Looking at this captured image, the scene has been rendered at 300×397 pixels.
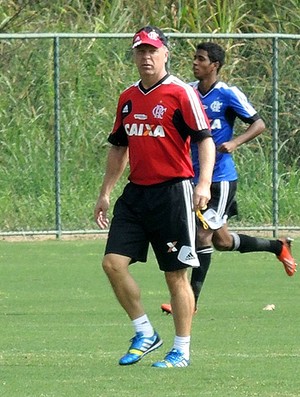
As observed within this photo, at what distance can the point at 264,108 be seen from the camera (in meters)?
17.0

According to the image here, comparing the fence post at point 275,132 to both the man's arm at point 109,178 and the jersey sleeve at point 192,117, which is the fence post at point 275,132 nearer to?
→ the man's arm at point 109,178

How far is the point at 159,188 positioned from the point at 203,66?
9.28 ft

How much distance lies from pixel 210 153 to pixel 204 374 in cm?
130

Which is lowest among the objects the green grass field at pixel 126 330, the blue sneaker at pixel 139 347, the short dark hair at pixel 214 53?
the green grass field at pixel 126 330

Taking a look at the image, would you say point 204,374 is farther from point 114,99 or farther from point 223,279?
point 114,99

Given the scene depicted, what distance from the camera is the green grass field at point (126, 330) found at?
7598 millimetres

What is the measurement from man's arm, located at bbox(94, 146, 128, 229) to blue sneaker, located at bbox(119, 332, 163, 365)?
747mm

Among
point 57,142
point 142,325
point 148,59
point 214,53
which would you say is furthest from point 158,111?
point 57,142

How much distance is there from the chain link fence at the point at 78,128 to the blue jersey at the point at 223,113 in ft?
16.4

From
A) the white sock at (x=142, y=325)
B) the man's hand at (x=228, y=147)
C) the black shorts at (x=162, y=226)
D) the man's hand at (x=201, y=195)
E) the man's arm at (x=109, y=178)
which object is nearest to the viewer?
the man's hand at (x=201, y=195)

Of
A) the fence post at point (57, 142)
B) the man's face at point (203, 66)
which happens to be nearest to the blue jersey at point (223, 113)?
the man's face at point (203, 66)

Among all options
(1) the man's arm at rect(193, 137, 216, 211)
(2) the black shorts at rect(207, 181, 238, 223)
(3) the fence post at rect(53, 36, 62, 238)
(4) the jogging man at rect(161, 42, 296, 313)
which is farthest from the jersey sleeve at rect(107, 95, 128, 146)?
(3) the fence post at rect(53, 36, 62, 238)

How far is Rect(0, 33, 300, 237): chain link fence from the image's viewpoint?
1656 cm

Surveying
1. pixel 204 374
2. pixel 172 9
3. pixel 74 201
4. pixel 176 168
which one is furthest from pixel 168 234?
pixel 172 9
